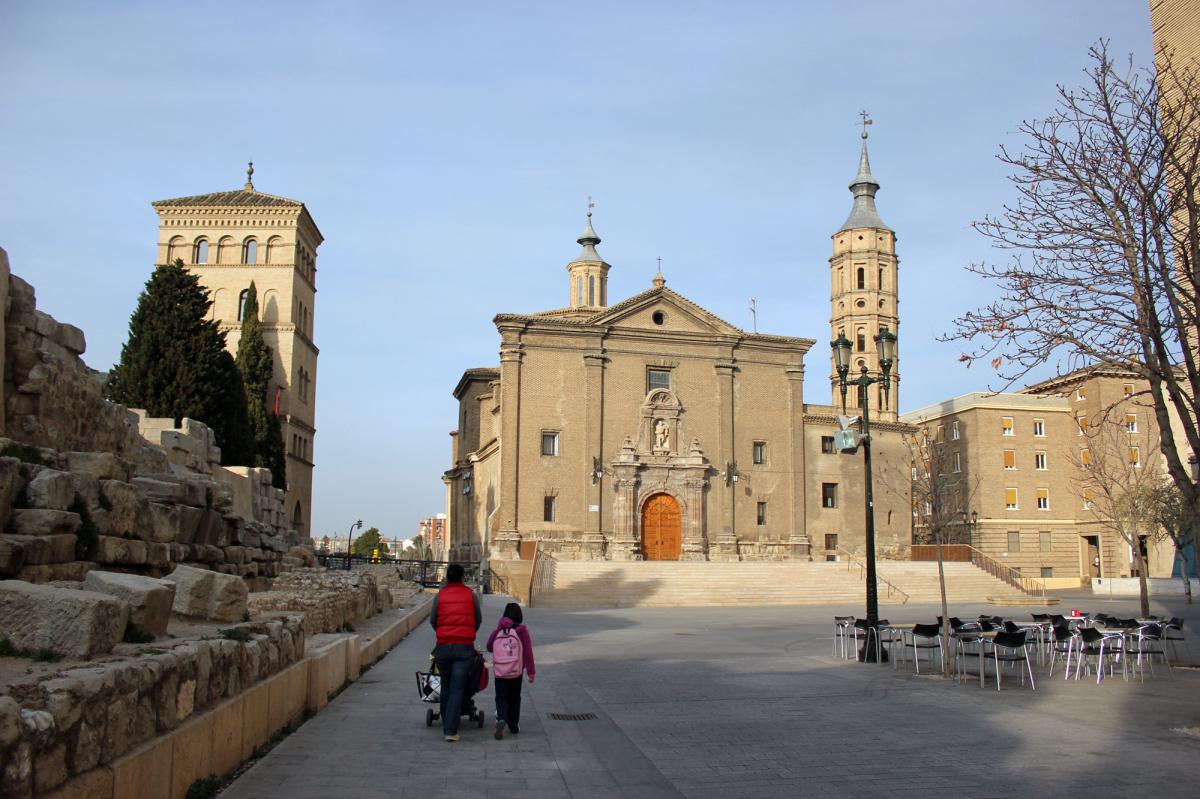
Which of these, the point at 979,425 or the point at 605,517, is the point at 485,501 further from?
the point at 979,425

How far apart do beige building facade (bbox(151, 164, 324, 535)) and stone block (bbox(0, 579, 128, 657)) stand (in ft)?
162

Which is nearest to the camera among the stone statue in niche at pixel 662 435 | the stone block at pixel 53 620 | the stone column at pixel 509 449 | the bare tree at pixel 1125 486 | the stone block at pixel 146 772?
the stone block at pixel 146 772

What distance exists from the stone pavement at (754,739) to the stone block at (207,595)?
4.32 ft

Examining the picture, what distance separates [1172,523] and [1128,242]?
26945mm

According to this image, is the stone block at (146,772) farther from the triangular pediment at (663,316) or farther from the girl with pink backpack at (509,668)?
the triangular pediment at (663,316)

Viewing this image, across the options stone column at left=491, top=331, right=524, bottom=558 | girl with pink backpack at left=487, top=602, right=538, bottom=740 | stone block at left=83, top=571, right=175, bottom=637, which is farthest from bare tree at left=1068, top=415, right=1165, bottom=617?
stone column at left=491, top=331, right=524, bottom=558

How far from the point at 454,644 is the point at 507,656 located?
0.56 meters

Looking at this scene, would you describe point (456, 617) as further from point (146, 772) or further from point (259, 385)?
point (259, 385)

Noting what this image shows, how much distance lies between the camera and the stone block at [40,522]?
24.1ft

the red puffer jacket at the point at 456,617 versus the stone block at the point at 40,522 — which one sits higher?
the stone block at the point at 40,522

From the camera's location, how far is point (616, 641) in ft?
66.9

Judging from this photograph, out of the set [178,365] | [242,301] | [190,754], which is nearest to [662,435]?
[178,365]

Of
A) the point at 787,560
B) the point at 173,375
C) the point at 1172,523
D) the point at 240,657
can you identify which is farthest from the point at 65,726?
the point at 787,560

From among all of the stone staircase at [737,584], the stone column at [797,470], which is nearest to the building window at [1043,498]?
the stone column at [797,470]
